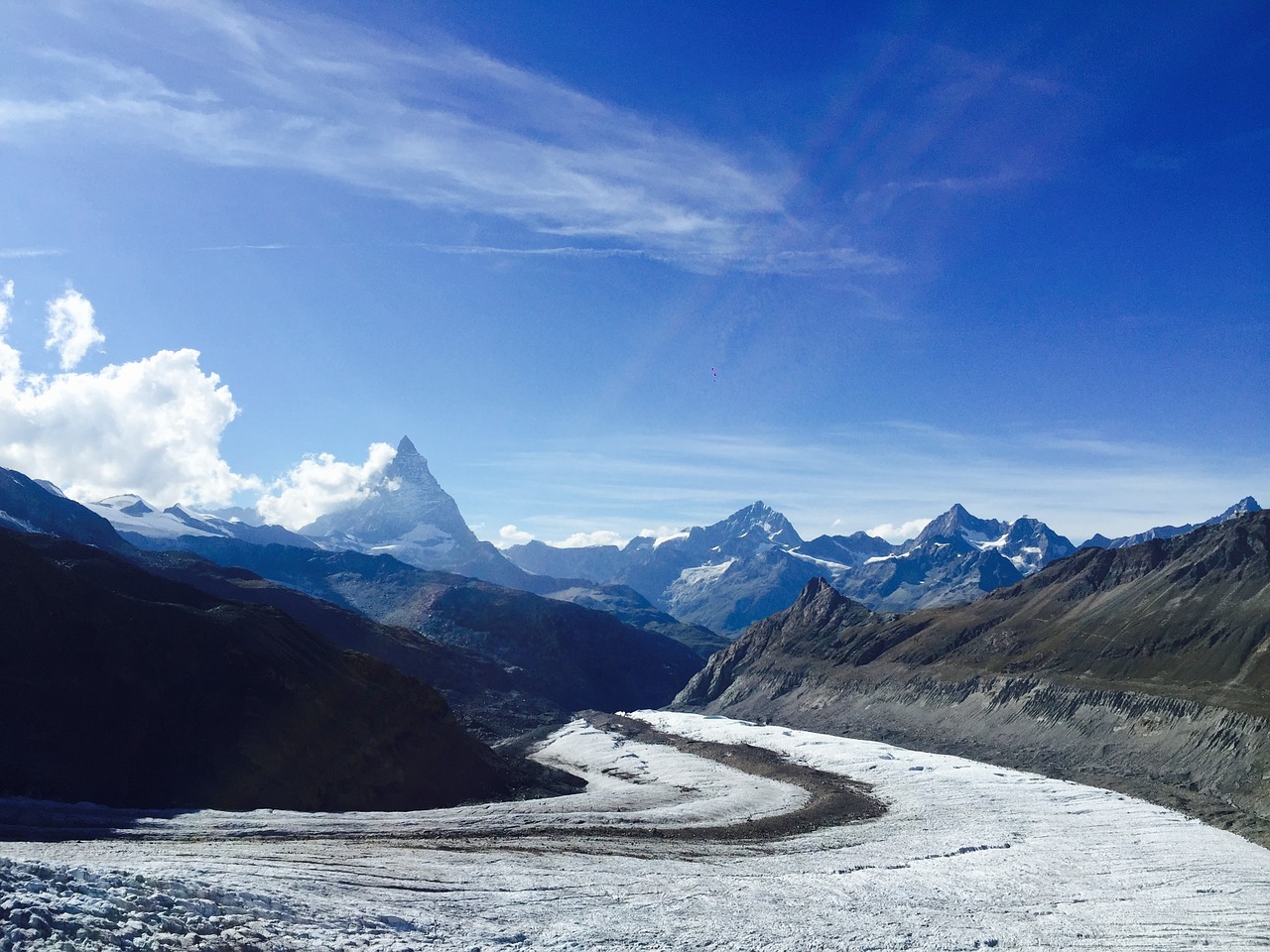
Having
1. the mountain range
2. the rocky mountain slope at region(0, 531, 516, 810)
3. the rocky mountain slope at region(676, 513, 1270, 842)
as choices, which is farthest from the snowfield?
the rocky mountain slope at region(676, 513, 1270, 842)

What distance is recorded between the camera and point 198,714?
4784cm

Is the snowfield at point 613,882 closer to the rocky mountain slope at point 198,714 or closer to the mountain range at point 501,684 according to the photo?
the rocky mountain slope at point 198,714

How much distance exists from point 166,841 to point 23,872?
1475 centimetres

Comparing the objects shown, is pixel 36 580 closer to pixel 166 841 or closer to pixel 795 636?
pixel 166 841

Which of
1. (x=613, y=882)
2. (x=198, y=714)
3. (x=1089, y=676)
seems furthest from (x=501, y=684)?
(x=613, y=882)

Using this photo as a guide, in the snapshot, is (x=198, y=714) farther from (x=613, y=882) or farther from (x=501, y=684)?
(x=501, y=684)

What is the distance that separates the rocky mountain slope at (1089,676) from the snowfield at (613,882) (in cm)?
2029

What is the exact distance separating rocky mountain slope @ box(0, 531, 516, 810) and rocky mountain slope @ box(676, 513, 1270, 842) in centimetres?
5577

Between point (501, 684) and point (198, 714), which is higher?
point (198, 714)

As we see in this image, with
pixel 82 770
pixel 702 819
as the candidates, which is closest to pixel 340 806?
pixel 82 770

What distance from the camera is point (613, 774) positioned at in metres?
77.5

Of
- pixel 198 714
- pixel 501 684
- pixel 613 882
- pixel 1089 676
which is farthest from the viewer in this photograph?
pixel 501 684

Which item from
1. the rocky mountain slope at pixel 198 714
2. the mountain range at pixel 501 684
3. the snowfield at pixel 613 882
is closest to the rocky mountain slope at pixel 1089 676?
the mountain range at pixel 501 684

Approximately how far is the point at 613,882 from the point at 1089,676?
8909 centimetres
